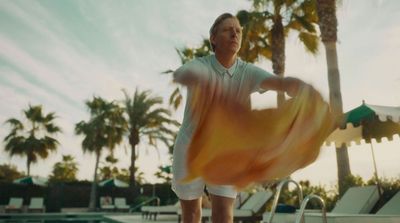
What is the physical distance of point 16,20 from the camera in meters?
16.6

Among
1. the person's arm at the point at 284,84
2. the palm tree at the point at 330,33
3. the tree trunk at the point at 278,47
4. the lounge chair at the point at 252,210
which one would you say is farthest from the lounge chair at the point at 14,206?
the person's arm at the point at 284,84

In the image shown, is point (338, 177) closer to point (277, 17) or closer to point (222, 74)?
point (277, 17)

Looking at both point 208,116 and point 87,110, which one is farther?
point 87,110

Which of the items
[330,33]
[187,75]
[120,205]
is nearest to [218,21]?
[187,75]

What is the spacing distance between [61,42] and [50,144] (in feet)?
91.7

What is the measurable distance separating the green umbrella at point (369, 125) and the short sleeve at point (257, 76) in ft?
21.0

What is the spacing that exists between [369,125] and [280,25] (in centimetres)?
904

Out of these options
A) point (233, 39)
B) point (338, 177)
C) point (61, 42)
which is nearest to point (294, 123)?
point (233, 39)

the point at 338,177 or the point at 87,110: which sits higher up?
the point at 87,110

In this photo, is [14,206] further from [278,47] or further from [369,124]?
[369,124]

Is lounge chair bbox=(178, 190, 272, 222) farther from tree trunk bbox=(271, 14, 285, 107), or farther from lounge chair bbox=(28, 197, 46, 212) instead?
lounge chair bbox=(28, 197, 46, 212)

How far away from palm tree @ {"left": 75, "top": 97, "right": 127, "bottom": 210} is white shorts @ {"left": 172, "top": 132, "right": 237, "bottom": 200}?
3408 centimetres

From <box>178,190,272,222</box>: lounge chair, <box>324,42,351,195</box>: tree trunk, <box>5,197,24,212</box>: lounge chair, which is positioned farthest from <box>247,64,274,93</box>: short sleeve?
<box>5,197,24,212</box>: lounge chair

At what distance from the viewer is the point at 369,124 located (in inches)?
391
